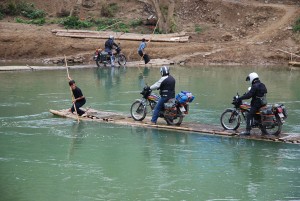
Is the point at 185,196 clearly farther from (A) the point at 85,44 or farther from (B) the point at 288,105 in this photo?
(A) the point at 85,44

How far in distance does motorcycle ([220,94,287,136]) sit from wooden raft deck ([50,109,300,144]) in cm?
23

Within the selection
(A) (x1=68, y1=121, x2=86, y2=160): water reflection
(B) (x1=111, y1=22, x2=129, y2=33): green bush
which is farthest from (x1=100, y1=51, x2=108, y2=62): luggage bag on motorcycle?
(A) (x1=68, y1=121, x2=86, y2=160): water reflection

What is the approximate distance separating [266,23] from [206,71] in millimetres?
10036

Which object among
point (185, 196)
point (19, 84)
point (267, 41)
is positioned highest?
point (267, 41)

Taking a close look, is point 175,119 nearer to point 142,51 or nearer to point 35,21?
point 142,51

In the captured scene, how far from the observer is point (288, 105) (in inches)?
861

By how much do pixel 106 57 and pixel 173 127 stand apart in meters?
16.2

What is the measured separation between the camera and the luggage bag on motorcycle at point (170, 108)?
698 inches

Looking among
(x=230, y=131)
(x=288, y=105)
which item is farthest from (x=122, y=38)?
(x=230, y=131)

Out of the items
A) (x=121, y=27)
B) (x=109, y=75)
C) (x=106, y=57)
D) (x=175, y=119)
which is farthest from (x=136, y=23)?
(x=175, y=119)

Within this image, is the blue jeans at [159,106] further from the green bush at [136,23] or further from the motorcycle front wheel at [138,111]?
the green bush at [136,23]

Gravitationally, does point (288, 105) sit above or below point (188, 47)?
below

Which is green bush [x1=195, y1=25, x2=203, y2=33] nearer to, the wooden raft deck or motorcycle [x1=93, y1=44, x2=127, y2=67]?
motorcycle [x1=93, y1=44, x2=127, y2=67]

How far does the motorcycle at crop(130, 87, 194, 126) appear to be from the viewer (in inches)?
691
